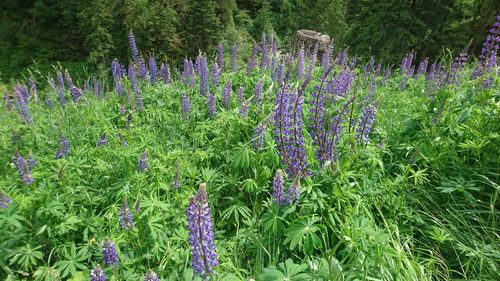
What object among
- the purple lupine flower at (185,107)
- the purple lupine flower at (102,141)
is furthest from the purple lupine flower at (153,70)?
the purple lupine flower at (102,141)

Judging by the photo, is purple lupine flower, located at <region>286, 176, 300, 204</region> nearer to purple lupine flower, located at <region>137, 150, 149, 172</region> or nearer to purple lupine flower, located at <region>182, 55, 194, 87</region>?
purple lupine flower, located at <region>137, 150, 149, 172</region>

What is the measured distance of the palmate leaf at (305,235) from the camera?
202 centimetres

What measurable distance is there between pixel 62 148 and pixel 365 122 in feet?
7.59

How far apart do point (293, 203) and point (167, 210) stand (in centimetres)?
85

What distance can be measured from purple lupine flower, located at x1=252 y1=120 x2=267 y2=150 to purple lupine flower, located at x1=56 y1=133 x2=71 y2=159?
57.9 inches

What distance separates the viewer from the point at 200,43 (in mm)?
11617

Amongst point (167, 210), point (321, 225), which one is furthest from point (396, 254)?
point (167, 210)

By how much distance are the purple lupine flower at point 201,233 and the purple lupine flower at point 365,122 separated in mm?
1442

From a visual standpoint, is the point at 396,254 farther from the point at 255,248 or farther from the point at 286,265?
the point at 255,248

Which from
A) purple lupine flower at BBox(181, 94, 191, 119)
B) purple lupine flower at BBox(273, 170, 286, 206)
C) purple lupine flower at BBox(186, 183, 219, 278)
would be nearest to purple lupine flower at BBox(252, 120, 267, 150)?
purple lupine flower at BBox(273, 170, 286, 206)

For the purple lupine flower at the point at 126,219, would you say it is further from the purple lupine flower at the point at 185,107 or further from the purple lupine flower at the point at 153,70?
the purple lupine flower at the point at 153,70

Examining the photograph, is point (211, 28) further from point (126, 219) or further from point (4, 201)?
point (126, 219)

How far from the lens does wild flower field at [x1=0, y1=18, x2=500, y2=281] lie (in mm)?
2062

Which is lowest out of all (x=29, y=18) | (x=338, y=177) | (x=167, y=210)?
(x=29, y=18)
